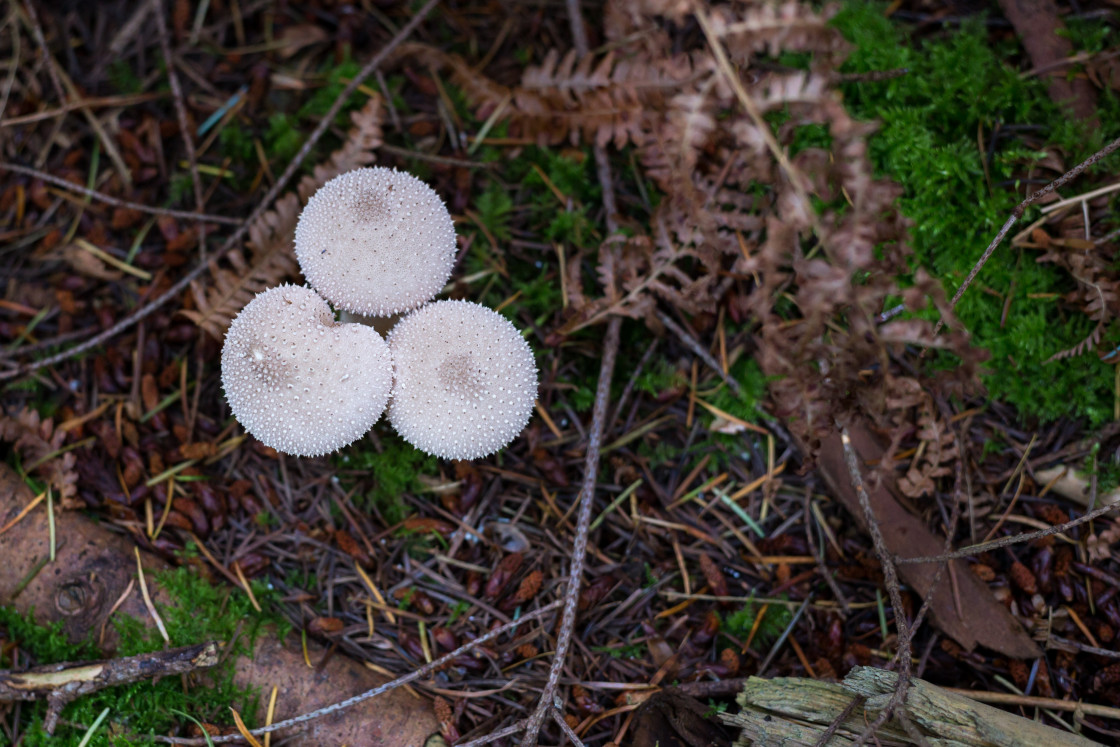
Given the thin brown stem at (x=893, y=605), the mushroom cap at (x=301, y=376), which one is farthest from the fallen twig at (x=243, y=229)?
the thin brown stem at (x=893, y=605)

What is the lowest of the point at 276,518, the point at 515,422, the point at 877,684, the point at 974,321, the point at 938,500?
the point at 276,518

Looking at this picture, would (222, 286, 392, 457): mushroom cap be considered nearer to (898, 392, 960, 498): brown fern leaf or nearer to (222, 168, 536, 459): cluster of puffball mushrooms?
Result: (222, 168, 536, 459): cluster of puffball mushrooms

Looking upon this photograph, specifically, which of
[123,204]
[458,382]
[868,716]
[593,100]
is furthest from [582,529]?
[123,204]

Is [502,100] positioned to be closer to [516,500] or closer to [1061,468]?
[516,500]

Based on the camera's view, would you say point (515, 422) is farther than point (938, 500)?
No

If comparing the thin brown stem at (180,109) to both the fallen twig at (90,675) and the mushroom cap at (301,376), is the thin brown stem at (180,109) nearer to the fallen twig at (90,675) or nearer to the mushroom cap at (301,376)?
the mushroom cap at (301,376)

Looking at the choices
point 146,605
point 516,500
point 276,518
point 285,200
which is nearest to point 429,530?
point 516,500

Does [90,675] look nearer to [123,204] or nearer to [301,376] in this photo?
[301,376]
